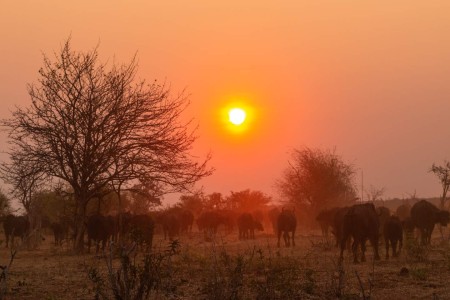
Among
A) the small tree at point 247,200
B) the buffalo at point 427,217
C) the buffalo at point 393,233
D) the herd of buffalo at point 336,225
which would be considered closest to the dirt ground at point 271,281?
the herd of buffalo at point 336,225

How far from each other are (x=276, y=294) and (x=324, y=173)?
4143 centimetres

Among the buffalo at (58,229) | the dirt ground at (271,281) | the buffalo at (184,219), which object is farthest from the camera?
the buffalo at (184,219)

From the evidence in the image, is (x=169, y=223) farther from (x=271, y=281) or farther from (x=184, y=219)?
(x=271, y=281)

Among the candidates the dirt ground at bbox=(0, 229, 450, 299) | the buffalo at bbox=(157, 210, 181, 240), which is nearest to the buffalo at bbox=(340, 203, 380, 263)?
the dirt ground at bbox=(0, 229, 450, 299)

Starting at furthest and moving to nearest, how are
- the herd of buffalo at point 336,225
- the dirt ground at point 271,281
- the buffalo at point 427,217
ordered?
the buffalo at point 427,217
the herd of buffalo at point 336,225
the dirt ground at point 271,281

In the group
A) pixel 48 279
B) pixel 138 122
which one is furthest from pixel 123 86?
pixel 48 279

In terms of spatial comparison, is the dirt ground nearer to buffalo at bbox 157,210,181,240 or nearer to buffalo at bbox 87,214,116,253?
buffalo at bbox 87,214,116,253

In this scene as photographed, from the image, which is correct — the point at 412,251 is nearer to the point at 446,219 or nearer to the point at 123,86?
the point at 446,219

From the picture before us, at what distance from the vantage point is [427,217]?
75.9 feet

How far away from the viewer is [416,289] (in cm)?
1066

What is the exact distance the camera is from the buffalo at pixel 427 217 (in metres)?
22.9

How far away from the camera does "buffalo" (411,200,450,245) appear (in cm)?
2294

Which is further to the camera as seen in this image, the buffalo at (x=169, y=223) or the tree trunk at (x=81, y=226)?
the buffalo at (x=169, y=223)

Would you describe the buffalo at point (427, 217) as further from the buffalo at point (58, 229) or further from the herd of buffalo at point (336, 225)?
the buffalo at point (58, 229)
